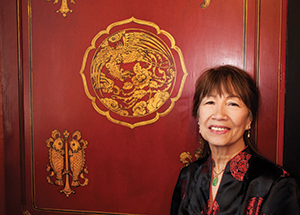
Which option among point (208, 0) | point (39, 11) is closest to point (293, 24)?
point (208, 0)

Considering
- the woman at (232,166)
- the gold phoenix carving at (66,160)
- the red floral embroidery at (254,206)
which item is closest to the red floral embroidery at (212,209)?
the woman at (232,166)

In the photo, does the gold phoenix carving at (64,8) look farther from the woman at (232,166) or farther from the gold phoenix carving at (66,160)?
the woman at (232,166)

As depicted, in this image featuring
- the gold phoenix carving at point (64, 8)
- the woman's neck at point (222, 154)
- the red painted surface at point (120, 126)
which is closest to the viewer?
the woman's neck at point (222, 154)

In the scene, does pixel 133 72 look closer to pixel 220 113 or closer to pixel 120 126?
pixel 120 126

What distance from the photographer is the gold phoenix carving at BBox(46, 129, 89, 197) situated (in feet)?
4.69

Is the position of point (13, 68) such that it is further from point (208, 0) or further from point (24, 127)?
point (208, 0)

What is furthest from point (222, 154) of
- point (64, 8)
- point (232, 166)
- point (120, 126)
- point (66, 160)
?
point (64, 8)

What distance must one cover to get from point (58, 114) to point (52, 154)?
0.74 feet

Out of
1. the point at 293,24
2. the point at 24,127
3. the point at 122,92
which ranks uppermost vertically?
the point at 293,24

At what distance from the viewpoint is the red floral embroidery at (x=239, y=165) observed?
1000 mm

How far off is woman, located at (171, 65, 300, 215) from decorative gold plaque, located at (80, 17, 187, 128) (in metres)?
0.27

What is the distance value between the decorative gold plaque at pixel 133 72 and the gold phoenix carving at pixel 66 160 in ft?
0.76

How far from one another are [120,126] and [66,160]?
1.21ft

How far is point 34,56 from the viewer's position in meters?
1.45
